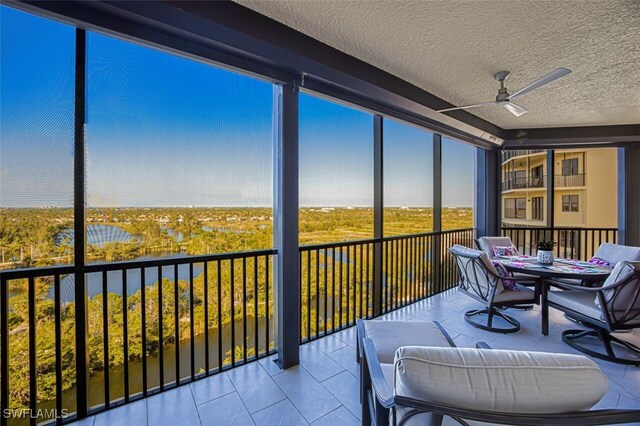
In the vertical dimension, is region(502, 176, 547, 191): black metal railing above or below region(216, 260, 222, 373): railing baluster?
above

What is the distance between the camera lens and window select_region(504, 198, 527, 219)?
46.2 feet

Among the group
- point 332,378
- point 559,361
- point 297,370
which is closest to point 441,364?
point 559,361

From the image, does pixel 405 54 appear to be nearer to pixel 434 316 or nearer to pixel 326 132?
pixel 326 132

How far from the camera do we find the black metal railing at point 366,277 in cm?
283

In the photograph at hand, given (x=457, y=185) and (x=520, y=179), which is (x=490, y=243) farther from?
(x=520, y=179)

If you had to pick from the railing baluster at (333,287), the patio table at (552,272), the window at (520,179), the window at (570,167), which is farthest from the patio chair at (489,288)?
the window at (520,179)

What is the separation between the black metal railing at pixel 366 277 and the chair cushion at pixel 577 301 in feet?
5.06

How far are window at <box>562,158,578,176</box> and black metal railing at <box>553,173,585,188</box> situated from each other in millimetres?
125

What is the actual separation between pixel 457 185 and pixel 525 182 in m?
10.6

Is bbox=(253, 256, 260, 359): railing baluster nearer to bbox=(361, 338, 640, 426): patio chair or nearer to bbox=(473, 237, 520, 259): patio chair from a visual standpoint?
bbox=(361, 338, 640, 426): patio chair

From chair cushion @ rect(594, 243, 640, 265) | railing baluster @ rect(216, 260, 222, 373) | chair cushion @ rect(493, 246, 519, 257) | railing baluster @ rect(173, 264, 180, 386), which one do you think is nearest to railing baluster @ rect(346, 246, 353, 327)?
railing baluster @ rect(216, 260, 222, 373)

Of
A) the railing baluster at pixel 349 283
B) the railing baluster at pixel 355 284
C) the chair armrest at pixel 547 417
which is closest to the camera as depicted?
the chair armrest at pixel 547 417

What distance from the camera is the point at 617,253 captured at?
3.12 meters

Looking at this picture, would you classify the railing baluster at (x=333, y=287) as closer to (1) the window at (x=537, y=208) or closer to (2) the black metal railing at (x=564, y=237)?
(2) the black metal railing at (x=564, y=237)
